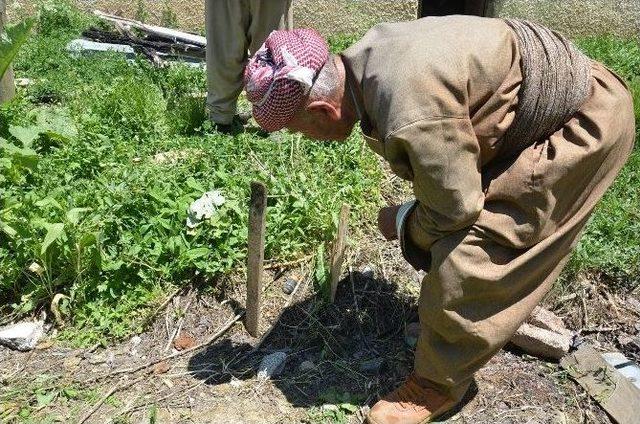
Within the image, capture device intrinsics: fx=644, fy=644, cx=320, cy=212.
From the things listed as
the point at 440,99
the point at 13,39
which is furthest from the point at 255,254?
the point at 13,39

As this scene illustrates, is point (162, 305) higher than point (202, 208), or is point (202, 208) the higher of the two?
point (202, 208)

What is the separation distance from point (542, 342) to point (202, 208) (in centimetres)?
183

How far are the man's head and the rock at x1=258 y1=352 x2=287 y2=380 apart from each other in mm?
1213

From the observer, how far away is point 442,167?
7.13 feet

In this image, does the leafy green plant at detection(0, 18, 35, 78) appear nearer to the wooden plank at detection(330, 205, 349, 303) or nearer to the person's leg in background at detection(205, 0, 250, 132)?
the person's leg in background at detection(205, 0, 250, 132)

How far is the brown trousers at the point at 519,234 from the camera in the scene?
2.36 m

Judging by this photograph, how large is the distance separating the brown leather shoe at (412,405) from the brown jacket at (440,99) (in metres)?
0.77

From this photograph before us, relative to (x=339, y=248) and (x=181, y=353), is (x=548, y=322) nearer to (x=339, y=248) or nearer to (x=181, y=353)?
(x=339, y=248)

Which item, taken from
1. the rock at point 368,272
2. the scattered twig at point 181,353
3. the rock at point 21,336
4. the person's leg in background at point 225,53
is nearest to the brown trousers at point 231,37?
the person's leg in background at point 225,53

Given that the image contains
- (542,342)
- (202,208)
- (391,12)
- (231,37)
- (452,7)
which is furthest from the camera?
(391,12)

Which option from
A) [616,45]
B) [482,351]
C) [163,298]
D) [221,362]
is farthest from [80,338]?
[616,45]

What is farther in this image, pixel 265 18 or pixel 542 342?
pixel 265 18

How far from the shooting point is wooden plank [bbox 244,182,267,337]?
9.30ft

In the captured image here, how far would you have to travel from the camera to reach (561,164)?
2.33 metres
